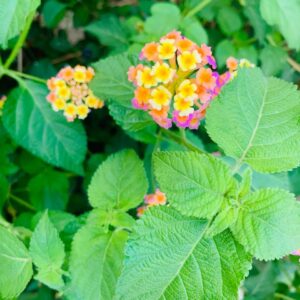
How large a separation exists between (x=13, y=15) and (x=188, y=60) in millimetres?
267

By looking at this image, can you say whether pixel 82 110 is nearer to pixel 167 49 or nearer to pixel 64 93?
pixel 64 93

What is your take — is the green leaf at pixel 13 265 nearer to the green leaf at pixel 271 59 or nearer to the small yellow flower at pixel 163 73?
the small yellow flower at pixel 163 73

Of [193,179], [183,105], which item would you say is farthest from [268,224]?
[183,105]

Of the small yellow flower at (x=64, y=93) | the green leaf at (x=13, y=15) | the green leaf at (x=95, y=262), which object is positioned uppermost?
the green leaf at (x=13, y=15)

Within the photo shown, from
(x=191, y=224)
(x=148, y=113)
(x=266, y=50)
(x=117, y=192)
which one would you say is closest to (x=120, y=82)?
(x=148, y=113)

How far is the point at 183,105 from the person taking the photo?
2.79 feet

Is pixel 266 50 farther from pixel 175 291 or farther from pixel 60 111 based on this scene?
pixel 175 291

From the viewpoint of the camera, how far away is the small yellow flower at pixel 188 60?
84cm

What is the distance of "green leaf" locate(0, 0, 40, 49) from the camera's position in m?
0.79

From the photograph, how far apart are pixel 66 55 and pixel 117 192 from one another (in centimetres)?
69

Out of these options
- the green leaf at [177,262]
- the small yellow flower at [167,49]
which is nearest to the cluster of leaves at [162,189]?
the green leaf at [177,262]

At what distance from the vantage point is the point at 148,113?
3.06 feet

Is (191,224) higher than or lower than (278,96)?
lower

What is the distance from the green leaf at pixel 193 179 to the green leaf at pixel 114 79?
0.74ft
